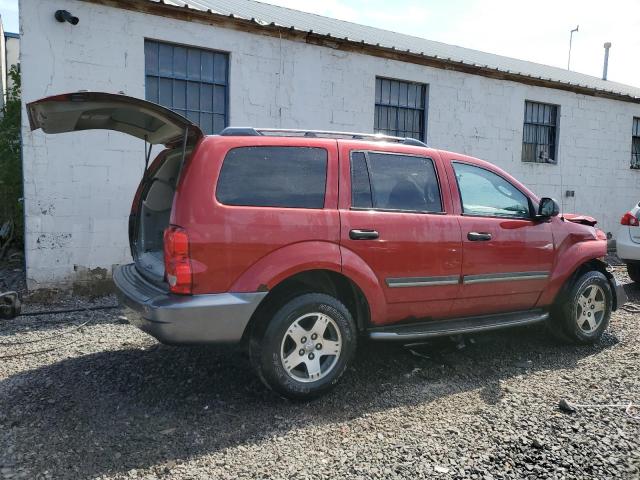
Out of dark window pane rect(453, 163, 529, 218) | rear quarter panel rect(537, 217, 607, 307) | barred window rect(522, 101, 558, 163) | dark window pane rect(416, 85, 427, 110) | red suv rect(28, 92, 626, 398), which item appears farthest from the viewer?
barred window rect(522, 101, 558, 163)

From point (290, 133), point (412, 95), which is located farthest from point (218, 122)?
point (290, 133)

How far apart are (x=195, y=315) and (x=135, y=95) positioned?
16.8 feet

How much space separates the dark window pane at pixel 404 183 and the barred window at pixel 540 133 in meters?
8.66

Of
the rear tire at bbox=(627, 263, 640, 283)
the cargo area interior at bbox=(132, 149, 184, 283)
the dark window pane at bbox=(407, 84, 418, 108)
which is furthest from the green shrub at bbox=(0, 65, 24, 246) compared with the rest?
the rear tire at bbox=(627, 263, 640, 283)

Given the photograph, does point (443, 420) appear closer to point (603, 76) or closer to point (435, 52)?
point (435, 52)

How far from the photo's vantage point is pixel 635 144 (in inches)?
567

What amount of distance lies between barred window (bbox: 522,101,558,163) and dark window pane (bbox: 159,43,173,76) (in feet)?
26.4

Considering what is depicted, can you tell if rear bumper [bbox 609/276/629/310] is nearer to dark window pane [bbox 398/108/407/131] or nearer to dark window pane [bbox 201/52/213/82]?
dark window pane [bbox 398/108/407/131]

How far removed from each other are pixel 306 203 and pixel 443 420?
175cm

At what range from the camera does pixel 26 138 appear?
678cm

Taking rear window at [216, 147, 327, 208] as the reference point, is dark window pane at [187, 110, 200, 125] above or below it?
above

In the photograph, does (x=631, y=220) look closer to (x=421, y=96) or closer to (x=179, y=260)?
(x=421, y=96)

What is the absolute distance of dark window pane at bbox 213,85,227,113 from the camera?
26.8ft

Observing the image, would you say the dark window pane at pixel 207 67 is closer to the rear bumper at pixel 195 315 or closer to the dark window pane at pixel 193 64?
the dark window pane at pixel 193 64
